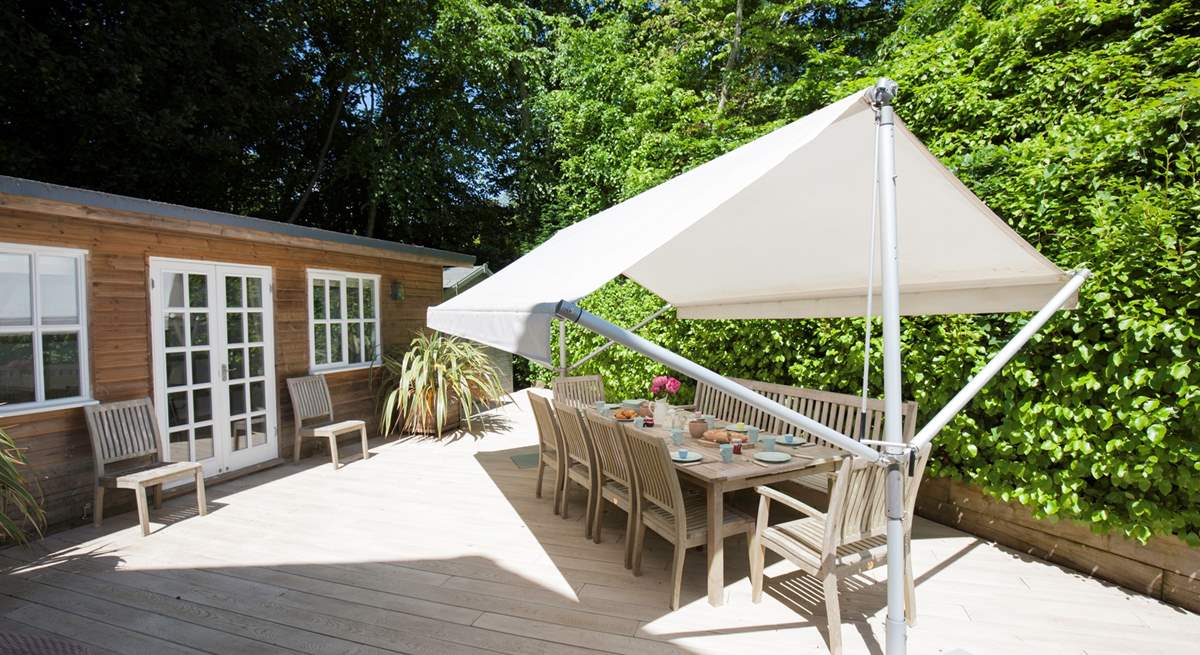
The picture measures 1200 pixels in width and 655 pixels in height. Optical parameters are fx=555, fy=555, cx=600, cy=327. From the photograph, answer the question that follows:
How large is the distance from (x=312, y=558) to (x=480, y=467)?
7.09ft

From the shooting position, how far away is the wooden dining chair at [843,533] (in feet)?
7.73

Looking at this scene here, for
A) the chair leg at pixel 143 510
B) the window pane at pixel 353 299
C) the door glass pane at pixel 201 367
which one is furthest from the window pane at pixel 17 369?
the window pane at pixel 353 299

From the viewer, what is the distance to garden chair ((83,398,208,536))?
3871 millimetres

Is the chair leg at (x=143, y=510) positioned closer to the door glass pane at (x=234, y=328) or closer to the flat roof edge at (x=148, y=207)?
the door glass pane at (x=234, y=328)

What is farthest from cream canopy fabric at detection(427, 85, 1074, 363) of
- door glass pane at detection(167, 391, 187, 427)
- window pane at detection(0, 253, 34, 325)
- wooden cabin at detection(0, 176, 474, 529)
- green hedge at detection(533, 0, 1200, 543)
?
window pane at detection(0, 253, 34, 325)

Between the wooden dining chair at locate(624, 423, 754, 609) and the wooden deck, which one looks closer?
the wooden deck

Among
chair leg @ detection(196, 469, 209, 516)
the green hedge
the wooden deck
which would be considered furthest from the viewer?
chair leg @ detection(196, 469, 209, 516)

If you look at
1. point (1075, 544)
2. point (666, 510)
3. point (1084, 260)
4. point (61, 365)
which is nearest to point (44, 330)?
point (61, 365)

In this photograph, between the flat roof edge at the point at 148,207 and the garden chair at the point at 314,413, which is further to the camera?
Answer: the garden chair at the point at 314,413

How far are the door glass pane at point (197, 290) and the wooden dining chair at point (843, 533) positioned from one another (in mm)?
4990

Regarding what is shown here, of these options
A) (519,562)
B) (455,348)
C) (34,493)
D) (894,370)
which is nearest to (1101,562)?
(894,370)

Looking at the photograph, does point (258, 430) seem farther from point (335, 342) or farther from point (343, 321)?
point (343, 321)

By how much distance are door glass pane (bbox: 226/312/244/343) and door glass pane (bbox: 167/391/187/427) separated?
25.2 inches

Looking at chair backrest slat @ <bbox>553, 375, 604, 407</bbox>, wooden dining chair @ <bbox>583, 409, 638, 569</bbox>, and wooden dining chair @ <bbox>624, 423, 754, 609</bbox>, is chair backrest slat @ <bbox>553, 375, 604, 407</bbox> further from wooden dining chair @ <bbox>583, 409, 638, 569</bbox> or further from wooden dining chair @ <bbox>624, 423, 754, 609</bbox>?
wooden dining chair @ <bbox>624, 423, 754, 609</bbox>
